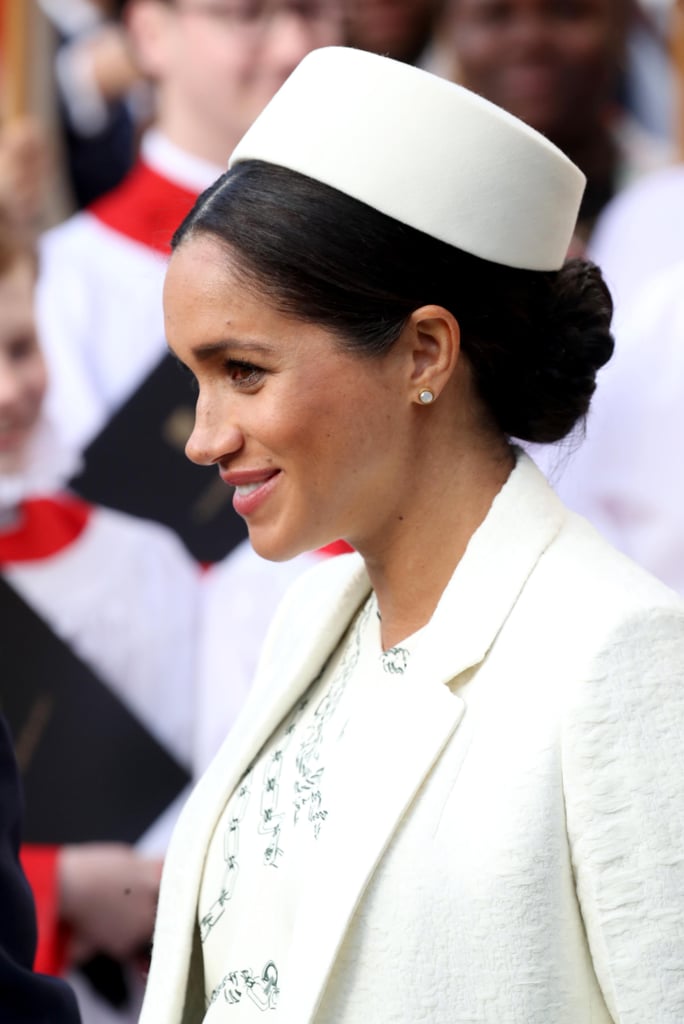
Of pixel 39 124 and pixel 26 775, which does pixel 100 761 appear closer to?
pixel 26 775

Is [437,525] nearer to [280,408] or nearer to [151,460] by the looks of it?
[280,408]

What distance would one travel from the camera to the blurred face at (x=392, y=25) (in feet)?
11.4

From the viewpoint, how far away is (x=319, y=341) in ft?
4.70

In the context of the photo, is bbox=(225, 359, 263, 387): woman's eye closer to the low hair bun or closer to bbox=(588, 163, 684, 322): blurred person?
the low hair bun

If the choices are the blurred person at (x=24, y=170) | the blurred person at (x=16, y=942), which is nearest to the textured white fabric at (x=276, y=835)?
the blurred person at (x=16, y=942)

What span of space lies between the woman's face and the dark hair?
0.08ft

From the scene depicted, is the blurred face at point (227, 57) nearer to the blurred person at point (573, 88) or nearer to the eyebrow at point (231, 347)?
the blurred person at point (573, 88)

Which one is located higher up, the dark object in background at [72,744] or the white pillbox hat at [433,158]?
the white pillbox hat at [433,158]

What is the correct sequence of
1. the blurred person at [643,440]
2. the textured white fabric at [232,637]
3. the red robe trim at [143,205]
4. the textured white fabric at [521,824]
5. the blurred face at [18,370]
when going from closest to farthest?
1. the textured white fabric at [521,824]
2. the blurred person at [643,440]
3. the textured white fabric at [232,637]
4. the blurred face at [18,370]
5. the red robe trim at [143,205]

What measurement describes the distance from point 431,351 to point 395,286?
0.27 feet

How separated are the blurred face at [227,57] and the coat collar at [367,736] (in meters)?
2.10

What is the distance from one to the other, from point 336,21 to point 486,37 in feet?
1.18

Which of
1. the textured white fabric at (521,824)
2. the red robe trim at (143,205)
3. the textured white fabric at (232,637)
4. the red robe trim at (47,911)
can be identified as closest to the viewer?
the textured white fabric at (521,824)

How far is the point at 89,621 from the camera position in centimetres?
342
